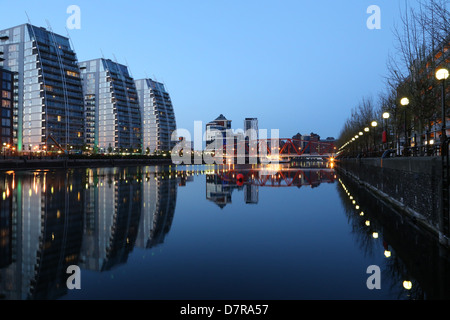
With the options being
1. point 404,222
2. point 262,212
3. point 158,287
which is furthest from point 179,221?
point 404,222

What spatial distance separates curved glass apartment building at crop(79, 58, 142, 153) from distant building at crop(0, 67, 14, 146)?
61196 millimetres

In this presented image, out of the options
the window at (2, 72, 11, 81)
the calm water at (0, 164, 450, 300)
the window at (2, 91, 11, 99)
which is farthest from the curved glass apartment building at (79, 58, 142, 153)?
the calm water at (0, 164, 450, 300)

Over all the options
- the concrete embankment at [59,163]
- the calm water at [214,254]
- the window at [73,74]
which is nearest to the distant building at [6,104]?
the concrete embankment at [59,163]

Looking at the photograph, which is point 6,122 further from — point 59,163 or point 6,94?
point 59,163

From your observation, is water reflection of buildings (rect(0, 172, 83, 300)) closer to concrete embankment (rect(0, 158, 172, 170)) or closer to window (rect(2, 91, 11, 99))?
concrete embankment (rect(0, 158, 172, 170))

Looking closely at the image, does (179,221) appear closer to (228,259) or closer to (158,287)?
(228,259)

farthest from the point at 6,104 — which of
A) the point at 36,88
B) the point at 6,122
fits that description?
the point at 36,88

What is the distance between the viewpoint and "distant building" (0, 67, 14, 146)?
3979 inches

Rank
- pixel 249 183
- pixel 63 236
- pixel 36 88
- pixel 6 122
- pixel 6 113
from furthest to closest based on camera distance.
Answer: pixel 36 88 < pixel 6 122 < pixel 6 113 < pixel 249 183 < pixel 63 236

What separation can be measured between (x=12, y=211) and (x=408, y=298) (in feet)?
54.7

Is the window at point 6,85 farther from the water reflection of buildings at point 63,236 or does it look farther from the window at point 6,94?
the water reflection of buildings at point 63,236

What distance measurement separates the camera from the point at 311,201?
2275cm

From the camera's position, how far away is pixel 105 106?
563 feet

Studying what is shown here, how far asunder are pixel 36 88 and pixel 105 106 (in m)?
46.9
